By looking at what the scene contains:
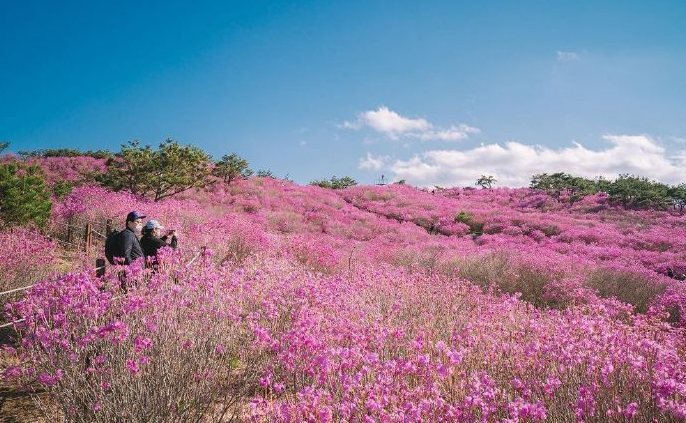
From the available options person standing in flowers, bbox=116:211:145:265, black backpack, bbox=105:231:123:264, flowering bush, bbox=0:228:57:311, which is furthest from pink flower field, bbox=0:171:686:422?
person standing in flowers, bbox=116:211:145:265

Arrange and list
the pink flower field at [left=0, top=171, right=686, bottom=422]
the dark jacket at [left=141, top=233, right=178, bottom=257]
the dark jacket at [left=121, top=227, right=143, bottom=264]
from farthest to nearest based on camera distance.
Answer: the dark jacket at [left=141, top=233, right=178, bottom=257]
the dark jacket at [left=121, top=227, right=143, bottom=264]
the pink flower field at [left=0, top=171, right=686, bottom=422]

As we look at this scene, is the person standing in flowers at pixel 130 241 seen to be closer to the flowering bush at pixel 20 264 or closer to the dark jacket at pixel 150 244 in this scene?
the dark jacket at pixel 150 244

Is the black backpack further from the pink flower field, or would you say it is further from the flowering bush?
the flowering bush

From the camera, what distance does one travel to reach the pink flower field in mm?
2895

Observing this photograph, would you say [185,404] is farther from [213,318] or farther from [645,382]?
[645,382]

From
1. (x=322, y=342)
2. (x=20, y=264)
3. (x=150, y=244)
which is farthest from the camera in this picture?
(x=20, y=264)

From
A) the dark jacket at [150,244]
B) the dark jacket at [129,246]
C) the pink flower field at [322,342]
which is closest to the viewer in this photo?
the pink flower field at [322,342]

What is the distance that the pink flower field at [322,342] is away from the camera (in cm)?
289

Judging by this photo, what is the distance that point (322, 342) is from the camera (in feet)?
11.5

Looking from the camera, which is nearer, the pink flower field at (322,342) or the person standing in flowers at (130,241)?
the pink flower field at (322,342)

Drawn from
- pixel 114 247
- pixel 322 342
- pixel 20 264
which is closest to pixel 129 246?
pixel 114 247

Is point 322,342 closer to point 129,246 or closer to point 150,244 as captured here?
point 129,246

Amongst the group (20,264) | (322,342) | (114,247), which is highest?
(114,247)

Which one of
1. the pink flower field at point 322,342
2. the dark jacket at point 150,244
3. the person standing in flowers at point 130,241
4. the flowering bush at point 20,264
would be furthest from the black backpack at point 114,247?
the flowering bush at point 20,264
